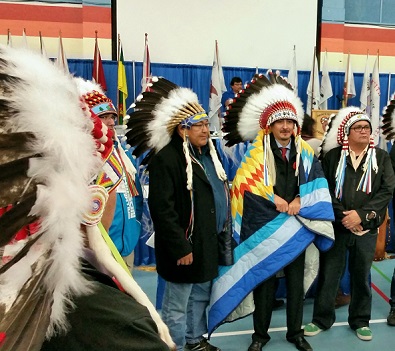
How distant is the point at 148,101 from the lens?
2.66m

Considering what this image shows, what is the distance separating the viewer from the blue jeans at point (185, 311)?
2559 mm

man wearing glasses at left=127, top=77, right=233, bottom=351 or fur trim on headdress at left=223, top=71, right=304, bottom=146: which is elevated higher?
fur trim on headdress at left=223, top=71, right=304, bottom=146

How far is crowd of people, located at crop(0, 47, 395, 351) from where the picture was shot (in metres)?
2.51

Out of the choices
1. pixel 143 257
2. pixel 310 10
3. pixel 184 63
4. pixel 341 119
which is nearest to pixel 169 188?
pixel 341 119

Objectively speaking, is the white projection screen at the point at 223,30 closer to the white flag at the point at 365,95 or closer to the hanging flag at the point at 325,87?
the hanging flag at the point at 325,87

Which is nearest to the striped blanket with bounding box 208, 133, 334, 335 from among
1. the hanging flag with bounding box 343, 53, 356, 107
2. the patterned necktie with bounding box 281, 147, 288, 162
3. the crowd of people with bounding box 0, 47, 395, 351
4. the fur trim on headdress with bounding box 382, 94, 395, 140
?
the crowd of people with bounding box 0, 47, 395, 351

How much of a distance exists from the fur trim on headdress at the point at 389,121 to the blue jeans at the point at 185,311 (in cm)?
211

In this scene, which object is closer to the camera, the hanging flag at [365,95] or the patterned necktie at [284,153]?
the patterned necktie at [284,153]

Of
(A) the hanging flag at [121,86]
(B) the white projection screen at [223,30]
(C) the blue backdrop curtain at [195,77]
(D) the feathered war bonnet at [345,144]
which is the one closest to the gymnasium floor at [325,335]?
(D) the feathered war bonnet at [345,144]

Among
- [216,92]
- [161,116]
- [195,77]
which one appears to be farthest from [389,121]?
[195,77]

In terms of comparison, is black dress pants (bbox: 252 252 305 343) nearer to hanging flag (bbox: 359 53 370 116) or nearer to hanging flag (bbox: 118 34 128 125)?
hanging flag (bbox: 118 34 128 125)

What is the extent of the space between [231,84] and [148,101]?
418 cm

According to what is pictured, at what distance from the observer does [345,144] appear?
121 inches

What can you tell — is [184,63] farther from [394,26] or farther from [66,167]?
[66,167]
